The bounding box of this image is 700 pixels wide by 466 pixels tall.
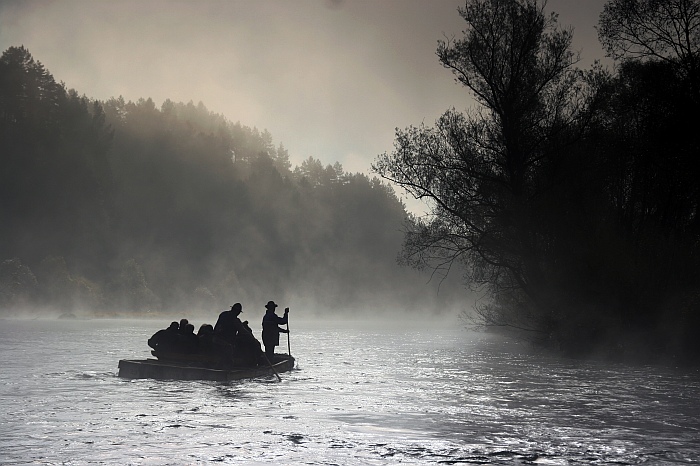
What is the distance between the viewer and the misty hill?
10394 centimetres

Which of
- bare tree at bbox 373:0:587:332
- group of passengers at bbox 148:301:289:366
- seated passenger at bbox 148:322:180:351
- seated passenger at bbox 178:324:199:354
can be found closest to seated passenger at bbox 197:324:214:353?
group of passengers at bbox 148:301:289:366

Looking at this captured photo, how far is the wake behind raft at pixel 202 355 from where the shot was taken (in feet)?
82.4

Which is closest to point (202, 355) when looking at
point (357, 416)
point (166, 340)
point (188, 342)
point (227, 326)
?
point (188, 342)

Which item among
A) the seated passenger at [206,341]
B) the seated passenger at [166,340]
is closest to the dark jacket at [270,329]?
the seated passenger at [206,341]

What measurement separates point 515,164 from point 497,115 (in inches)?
116

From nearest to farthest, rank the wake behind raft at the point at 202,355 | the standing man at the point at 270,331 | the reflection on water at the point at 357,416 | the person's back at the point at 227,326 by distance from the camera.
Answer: the reflection on water at the point at 357,416
the wake behind raft at the point at 202,355
the person's back at the point at 227,326
the standing man at the point at 270,331

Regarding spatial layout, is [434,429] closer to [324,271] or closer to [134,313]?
[134,313]

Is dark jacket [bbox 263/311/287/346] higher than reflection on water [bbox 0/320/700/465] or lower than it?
higher

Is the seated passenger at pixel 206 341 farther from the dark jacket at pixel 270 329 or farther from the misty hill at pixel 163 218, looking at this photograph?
the misty hill at pixel 163 218

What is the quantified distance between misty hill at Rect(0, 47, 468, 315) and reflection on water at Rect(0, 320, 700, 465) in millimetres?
74289

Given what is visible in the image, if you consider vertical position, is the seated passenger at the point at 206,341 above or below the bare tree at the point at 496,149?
below

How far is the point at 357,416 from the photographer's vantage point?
17.7m

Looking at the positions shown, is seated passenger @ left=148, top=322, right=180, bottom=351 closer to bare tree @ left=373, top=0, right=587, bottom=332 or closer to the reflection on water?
the reflection on water

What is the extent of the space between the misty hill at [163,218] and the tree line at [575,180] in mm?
67665
